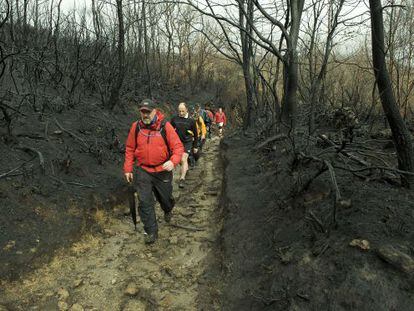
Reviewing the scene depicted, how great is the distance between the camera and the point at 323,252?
10.4ft

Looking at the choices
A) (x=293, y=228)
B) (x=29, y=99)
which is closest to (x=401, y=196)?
(x=293, y=228)

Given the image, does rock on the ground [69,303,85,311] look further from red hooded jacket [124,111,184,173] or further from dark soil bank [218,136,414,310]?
red hooded jacket [124,111,184,173]

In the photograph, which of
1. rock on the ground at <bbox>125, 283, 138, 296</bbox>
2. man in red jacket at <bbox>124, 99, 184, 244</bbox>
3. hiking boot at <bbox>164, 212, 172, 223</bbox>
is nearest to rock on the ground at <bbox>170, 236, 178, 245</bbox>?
man in red jacket at <bbox>124, 99, 184, 244</bbox>

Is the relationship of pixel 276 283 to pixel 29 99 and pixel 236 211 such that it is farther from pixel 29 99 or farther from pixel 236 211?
pixel 29 99

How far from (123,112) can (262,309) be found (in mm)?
9426

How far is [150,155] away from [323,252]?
102 inches

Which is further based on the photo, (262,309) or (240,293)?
(240,293)

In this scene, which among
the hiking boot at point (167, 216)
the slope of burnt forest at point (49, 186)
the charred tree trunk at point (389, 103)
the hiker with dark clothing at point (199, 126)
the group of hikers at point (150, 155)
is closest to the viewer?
the charred tree trunk at point (389, 103)

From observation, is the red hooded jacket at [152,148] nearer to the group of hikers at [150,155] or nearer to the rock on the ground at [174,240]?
the group of hikers at [150,155]

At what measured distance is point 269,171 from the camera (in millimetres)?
6477

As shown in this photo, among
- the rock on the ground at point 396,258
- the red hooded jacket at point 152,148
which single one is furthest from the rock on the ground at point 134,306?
the rock on the ground at point 396,258

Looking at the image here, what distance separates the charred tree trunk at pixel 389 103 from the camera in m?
3.69

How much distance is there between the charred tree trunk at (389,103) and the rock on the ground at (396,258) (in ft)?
3.96

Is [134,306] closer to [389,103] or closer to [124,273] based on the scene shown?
[124,273]
